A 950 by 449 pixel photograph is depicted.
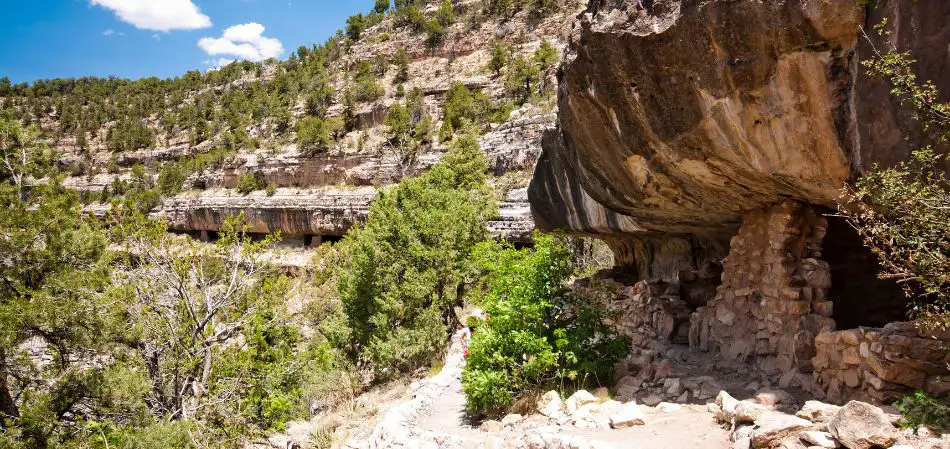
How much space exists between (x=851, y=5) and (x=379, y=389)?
1152cm

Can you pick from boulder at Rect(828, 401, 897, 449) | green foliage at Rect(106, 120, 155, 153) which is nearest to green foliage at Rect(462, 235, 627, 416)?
boulder at Rect(828, 401, 897, 449)

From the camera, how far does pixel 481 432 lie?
292 inches

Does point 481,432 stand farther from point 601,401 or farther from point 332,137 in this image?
point 332,137

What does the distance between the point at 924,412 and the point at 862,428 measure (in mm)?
597

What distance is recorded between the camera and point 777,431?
4.52m

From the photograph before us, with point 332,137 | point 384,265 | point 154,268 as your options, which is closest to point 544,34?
point 332,137

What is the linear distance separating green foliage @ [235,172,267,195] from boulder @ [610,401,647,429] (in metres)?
37.0

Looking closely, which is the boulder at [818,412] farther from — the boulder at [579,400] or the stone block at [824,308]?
the boulder at [579,400]

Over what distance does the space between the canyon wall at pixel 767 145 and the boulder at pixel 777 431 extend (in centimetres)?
115

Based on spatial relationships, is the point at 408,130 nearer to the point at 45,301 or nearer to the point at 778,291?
the point at 45,301

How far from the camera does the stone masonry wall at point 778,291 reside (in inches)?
259

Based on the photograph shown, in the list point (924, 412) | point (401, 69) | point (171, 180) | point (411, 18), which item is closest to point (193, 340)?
point (924, 412)

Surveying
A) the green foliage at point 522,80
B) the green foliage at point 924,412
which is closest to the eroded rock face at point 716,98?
the green foliage at point 924,412

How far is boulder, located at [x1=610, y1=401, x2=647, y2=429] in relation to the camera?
608cm
